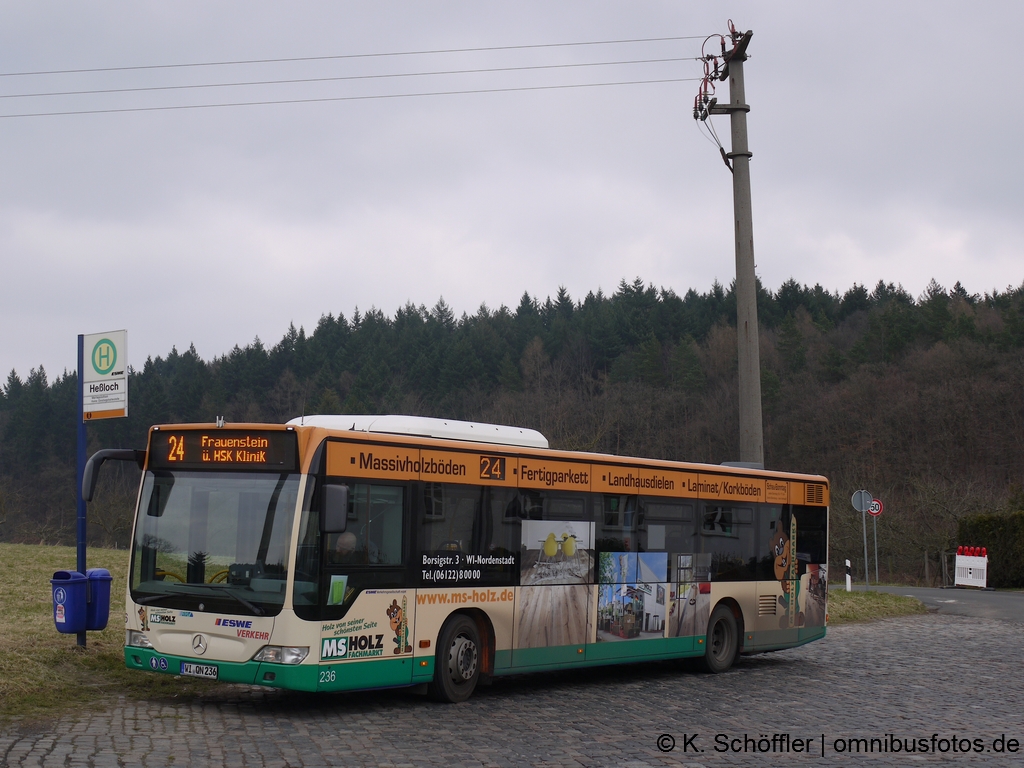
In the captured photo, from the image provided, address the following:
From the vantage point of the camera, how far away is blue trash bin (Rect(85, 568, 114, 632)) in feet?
39.9

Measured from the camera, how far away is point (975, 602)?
31.8m

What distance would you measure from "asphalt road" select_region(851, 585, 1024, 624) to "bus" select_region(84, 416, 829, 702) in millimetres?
15046

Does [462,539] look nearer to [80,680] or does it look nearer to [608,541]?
[608,541]

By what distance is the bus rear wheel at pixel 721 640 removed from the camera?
1518 cm

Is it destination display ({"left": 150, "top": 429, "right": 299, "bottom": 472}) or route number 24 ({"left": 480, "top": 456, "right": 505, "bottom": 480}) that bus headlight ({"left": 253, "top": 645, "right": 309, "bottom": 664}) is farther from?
route number 24 ({"left": 480, "top": 456, "right": 505, "bottom": 480})

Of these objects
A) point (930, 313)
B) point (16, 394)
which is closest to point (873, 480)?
point (930, 313)

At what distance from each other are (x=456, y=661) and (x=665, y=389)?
81.6 metres

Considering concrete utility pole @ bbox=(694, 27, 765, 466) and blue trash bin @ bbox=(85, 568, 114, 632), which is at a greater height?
concrete utility pole @ bbox=(694, 27, 765, 466)

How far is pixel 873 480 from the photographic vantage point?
70375 mm

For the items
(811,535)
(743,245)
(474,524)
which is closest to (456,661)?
(474,524)

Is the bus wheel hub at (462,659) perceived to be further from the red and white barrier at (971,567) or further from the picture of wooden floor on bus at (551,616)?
the red and white barrier at (971,567)

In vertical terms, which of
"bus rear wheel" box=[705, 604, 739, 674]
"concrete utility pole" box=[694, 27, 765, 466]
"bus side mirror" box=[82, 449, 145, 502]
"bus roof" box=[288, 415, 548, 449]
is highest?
"concrete utility pole" box=[694, 27, 765, 466]

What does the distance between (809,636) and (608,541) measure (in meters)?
5.09

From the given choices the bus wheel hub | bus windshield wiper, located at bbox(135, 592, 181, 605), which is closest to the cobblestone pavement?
the bus wheel hub
